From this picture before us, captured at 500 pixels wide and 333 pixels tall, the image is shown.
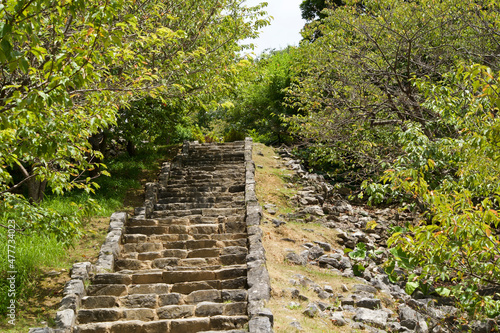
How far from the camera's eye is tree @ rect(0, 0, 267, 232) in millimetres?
3732

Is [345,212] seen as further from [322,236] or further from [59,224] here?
[59,224]

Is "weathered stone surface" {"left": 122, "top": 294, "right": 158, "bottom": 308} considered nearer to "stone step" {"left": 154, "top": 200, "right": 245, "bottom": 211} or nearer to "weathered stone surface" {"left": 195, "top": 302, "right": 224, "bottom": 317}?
"weathered stone surface" {"left": 195, "top": 302, "right": 224, "bottom": 317}

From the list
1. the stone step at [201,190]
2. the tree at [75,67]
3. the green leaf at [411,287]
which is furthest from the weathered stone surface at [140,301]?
the stone step at [201,190]

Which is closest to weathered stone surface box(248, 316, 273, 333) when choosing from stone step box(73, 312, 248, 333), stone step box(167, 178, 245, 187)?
stone step box(73, 312, 248, 333)

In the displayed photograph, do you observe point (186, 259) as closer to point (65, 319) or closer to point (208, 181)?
point (65, 319)

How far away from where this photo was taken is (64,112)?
5.55 meters

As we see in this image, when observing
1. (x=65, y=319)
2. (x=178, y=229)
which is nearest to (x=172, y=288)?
(x=65, y=319)

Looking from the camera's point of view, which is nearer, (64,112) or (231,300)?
(64,112)

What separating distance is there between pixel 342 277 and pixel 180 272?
2929mm

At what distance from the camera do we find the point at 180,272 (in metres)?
7.29


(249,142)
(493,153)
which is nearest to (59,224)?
(493,153)

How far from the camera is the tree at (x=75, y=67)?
3732 millimetres

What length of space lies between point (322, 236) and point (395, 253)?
1.98 m

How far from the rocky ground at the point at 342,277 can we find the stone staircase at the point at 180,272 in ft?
1.72
